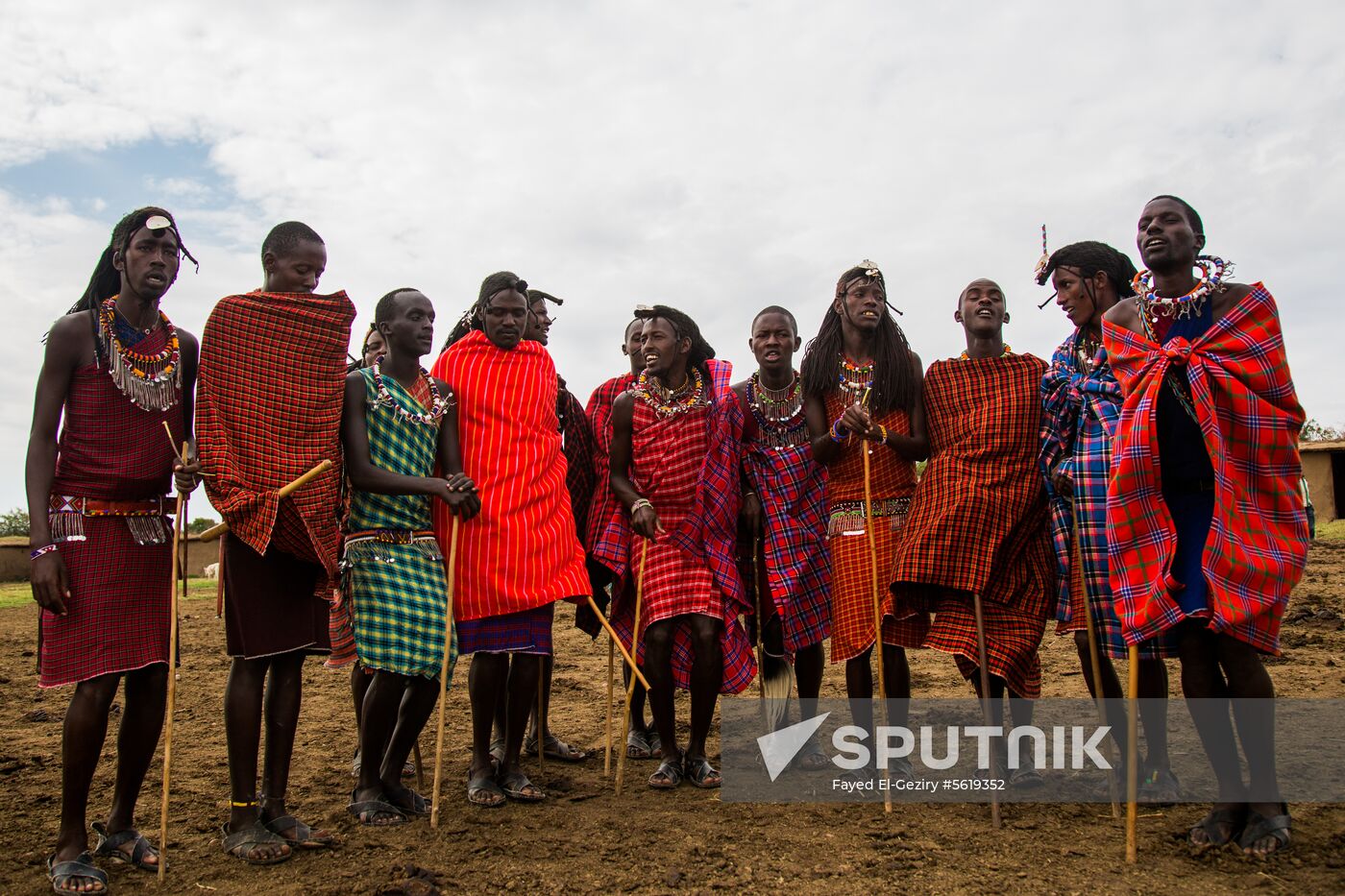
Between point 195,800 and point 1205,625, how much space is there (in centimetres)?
457

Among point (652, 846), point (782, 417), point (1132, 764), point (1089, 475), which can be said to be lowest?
point (652, 846)

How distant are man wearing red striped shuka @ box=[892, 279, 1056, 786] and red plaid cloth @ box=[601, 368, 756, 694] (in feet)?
2.88

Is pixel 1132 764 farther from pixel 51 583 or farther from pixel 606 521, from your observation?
pixel 51 583

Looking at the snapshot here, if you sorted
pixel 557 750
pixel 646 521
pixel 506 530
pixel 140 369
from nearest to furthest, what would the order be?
pixel 140 369
pixel 506 530
pixel 646 521
pixel 557 750

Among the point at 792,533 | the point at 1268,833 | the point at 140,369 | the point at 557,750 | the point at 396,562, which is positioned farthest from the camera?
the point at 557,750

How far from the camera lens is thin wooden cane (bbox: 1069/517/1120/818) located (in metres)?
4.21

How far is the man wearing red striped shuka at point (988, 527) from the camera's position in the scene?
4.64m

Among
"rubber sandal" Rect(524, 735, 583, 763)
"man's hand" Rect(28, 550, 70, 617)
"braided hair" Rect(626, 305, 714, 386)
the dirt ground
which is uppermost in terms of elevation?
"braided hair" Rect(626, 305, 714, 386)

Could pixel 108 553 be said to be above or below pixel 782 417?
below

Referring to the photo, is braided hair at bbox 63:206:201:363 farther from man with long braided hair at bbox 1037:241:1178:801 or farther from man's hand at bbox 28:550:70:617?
man with long braided hair at bbox 1037:241:1178:801

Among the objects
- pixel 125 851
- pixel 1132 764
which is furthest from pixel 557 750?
pixel 1132 764

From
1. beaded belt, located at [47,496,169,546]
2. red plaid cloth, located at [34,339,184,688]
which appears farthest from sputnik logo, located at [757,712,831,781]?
beaded belt, located at [47,496,169,546]

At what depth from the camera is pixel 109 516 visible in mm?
3918

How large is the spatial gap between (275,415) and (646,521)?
70.3 inches
